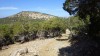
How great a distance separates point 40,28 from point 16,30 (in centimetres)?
1065

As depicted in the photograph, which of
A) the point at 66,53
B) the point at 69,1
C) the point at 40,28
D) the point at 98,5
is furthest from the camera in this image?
the point at 40,28

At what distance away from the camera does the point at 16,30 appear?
73250 millimetres

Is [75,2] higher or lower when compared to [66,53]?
higher

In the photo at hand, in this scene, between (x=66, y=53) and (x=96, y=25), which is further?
(x=66, y=53)

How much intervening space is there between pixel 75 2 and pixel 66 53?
29.6 feet

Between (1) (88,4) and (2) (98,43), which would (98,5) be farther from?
(2) (98,43)

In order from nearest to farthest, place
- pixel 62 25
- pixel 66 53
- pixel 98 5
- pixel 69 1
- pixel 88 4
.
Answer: pixel 98 5
pixel 88 4
pixel 69 1
pixel 66 53
pixel 62 25

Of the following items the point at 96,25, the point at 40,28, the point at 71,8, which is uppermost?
the point at 71,8

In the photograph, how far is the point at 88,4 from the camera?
24.8 m

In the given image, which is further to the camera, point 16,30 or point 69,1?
point 16,30

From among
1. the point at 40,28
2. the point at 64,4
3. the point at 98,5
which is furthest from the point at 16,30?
the point at 98,5

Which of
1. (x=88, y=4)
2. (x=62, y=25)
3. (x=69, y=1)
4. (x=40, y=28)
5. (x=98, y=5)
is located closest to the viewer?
(x=98, y=5)

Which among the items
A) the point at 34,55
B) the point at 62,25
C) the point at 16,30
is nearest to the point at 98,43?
the point at 34,55

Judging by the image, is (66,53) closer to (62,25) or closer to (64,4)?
(64,4)
